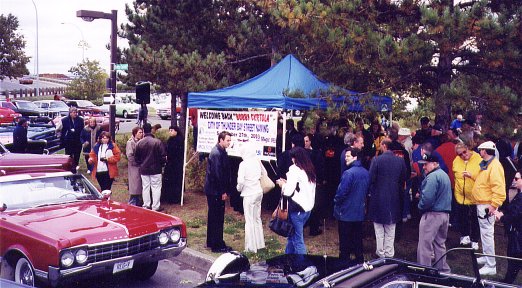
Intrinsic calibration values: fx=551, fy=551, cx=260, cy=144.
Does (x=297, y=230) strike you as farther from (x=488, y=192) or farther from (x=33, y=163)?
(x=33, y=163)

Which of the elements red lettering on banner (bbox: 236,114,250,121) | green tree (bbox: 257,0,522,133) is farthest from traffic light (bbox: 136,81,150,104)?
green tree (bbox: 257,0,522,133)

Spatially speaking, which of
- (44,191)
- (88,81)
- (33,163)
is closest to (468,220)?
(44,191)

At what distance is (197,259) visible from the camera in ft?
28.2

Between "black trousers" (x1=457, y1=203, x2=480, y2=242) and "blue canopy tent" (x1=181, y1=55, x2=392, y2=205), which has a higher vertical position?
"blue canopy tent" (x1=181, y1=55, x2=392, y2=205)

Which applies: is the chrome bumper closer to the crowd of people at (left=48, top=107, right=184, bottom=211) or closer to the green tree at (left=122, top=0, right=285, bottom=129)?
the crowd of people at (left=48, top=107, right=184, bottom=211)

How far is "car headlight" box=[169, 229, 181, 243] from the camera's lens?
7218 mm

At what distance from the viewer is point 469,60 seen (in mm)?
9992

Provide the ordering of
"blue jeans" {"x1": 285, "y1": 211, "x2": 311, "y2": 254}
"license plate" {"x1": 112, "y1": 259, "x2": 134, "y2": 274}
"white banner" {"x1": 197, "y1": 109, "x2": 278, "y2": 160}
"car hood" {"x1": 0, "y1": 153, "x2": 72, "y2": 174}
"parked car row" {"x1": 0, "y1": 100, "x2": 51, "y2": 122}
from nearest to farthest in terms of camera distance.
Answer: "license plate" {"x1": 112, "y1": 259, "x2": 134, "y2": 274} → "blue jeans" {"x1": 285, "y1": 211, "x2": 311, "y2": 254} → "car hood" {"x1": 0, "y1": 153, "x2": 72, "y2": 174} → "white banner" {"x1": 197, "y1": 109, "x2": 278, "y2": 160} → "parked car row" {"x1": 0, "y1": 100, "x2": 51, "y2": 122}

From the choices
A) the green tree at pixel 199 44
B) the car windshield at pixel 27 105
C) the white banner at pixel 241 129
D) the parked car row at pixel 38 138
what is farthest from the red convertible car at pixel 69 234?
the car windshield at pixel 27 105

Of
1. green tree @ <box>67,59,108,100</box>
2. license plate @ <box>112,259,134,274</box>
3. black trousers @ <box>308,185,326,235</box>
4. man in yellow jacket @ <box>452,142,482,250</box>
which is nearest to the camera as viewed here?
license plate @ <box>112,259,134,274</box>

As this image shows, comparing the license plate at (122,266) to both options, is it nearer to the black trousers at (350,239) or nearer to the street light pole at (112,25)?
the black trousers at (350,239)

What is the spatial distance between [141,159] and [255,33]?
Answer: 7038 mm

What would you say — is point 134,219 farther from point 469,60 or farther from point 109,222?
point 469,60

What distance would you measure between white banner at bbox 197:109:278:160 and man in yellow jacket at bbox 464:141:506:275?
12.3 feet
